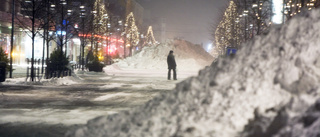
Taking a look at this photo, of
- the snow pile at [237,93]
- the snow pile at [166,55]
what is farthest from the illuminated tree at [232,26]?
the snow pile at [237,93]

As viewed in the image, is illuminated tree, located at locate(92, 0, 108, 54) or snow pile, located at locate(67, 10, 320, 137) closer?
snow pile, located at locate(67, 10, 320, 137)

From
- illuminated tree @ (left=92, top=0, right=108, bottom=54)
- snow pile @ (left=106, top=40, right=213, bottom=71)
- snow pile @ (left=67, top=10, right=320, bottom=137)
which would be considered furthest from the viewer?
snow pile @ (left=106, top=40, right=213, bottom=71)

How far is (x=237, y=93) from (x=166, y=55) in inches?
1902

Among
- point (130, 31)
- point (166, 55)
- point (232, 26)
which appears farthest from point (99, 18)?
point (130, 31)

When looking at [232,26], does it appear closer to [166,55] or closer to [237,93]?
[166,55]

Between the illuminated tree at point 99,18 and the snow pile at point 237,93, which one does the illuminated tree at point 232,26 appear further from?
the snow pile at point 237,93

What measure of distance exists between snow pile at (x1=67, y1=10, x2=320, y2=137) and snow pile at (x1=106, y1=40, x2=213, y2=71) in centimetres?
4154

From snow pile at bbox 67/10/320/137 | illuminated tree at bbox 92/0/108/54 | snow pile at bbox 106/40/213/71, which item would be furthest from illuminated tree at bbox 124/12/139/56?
snow pile at bbox 67/10/320/137

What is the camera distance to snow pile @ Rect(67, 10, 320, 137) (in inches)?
149

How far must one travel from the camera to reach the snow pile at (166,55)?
158 feet

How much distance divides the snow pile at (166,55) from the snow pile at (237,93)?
4154cm

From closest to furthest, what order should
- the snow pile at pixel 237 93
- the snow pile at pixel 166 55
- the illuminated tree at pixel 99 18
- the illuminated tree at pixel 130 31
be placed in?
the snow pile at pixel 237 93 < the illuminated tree at pixel 99 18 < the snow pile at pixel 166 55 < the illuminated tree at pixel 130 31

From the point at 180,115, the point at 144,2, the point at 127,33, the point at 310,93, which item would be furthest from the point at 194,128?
the point at 144,2

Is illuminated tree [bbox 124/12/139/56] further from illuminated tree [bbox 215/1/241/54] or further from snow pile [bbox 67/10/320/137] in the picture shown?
snow pile [bbox 67/10/320/137]
